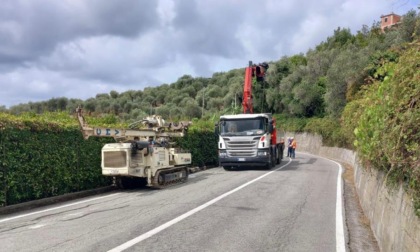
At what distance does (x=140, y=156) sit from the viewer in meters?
14.3

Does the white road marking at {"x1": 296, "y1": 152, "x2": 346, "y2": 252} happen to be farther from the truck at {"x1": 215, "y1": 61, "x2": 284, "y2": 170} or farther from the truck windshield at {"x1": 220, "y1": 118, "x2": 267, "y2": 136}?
the truck windshield at {"x1": 220, "y1": 118, "x2": 267, "y2": 136}

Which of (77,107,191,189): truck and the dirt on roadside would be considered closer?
the dirt on roadside

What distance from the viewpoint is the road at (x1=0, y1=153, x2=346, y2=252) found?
7102 millimetres

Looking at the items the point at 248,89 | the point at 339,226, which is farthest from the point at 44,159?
the point at 248,89

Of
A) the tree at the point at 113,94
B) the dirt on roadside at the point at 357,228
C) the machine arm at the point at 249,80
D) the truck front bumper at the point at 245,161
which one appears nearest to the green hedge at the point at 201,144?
the truck front bumper at the point at 245,161

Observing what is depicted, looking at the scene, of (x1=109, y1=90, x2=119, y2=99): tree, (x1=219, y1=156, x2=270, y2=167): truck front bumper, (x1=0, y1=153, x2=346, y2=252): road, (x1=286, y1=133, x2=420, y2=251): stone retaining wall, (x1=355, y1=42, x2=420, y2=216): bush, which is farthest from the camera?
(x1=109, y1=90, x2=119, y2=99): tree

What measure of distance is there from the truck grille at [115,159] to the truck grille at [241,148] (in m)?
8.96

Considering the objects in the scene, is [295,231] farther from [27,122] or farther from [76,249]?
[27,122]

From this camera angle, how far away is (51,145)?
1258 cm

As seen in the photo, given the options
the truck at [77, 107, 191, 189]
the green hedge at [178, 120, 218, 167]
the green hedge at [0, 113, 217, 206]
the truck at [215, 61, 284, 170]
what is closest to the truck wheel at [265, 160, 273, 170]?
the truck at [215, 61, 284, 170]

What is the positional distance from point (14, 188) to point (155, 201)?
3.85 meters

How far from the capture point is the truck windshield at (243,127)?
854 inches

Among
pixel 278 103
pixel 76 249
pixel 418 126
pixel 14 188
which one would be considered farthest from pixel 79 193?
pixel 278 103

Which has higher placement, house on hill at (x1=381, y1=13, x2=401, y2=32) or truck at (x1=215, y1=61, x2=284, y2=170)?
house on hill at (x1=381, y1=13, x2=401, y2=32)
